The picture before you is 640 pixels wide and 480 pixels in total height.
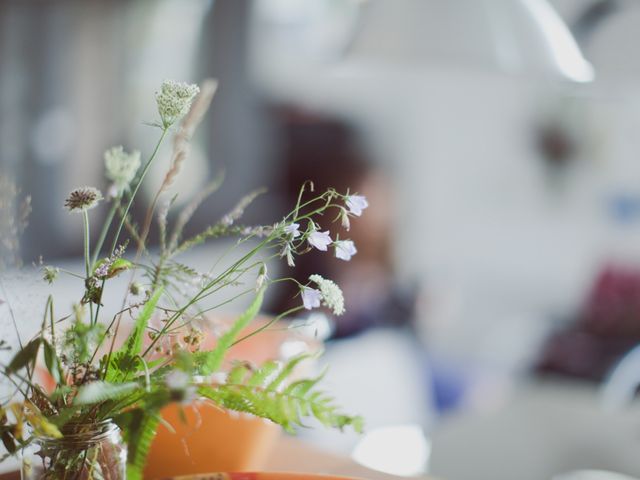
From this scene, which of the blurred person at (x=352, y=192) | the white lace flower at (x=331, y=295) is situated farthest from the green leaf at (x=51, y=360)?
the blurred person at (x=352, y=192)

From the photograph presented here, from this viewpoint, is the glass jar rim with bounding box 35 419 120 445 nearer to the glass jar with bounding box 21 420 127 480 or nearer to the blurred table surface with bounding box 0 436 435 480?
the glass jar with bounding box 21 420 127 480

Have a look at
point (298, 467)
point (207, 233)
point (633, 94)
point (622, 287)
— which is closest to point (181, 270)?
point (207, 233)

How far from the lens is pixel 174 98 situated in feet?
2.06

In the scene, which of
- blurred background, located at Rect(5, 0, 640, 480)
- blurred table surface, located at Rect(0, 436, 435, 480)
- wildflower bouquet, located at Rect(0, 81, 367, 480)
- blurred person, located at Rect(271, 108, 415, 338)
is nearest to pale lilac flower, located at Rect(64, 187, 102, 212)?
wildflower bouquet, located at Rect(0, 81, 367, 480)

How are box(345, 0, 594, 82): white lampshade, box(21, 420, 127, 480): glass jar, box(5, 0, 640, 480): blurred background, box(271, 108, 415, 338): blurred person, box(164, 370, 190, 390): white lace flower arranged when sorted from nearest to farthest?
1. box(164, 370, 190, 390): white lace flower
2. box(21, 420, 127, 480): glass jar
3. box(345, 0, 594, 82): white lampshade
4. box(5, 0, 640, 480): blurred background
5. box(271, 108, 415, 338): blurred person

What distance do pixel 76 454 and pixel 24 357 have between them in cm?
10

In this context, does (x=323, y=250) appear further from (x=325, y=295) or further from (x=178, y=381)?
(x=178, y=381)

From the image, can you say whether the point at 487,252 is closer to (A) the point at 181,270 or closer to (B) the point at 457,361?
(B) the point at 457,361

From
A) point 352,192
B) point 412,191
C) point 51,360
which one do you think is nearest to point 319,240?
point 51,360

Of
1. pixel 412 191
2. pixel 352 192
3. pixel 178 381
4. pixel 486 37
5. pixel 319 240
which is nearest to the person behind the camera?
pixel 178 381

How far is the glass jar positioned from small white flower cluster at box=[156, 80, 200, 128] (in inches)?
9.6

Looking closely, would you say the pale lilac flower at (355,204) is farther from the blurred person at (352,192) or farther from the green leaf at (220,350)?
the blurred person at (352,192)

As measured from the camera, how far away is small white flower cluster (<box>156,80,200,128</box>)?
627 mm

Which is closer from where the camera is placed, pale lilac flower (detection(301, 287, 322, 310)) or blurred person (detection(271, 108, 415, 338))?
pale lilac flower (detection(301, 287, 322, 310))
